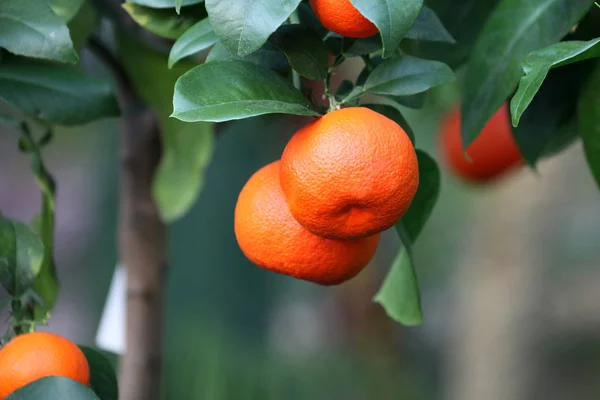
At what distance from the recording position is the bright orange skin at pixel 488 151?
1.16 metres

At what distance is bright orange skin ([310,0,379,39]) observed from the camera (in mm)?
431

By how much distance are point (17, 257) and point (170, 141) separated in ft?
1.32

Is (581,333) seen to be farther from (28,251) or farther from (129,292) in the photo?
(28,251)

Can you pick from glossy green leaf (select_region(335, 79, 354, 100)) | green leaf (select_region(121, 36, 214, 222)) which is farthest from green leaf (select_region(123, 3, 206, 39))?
green leaf (select_region(121, 36, 214, 222))

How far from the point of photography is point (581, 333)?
3822 mm

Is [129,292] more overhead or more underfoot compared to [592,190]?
more overhead

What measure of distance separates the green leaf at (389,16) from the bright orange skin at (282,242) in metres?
0.13

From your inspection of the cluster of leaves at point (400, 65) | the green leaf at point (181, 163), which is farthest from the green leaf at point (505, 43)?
the green leaf at point (181, 163)

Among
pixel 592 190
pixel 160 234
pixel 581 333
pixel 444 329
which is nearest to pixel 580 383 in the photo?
pixel 581 333

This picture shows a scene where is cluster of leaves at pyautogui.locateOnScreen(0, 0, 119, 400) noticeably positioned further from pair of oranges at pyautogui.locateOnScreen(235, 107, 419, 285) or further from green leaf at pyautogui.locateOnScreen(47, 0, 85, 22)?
pair of oranges at pyautogui.locateOnScreen(235, 107, 419, 285)

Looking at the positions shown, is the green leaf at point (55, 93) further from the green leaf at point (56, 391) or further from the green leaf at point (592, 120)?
the green leaf at point (592, 120)

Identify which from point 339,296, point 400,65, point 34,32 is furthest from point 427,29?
point 339,296

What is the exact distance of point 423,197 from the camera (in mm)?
570

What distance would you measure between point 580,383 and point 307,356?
1.83 metres
